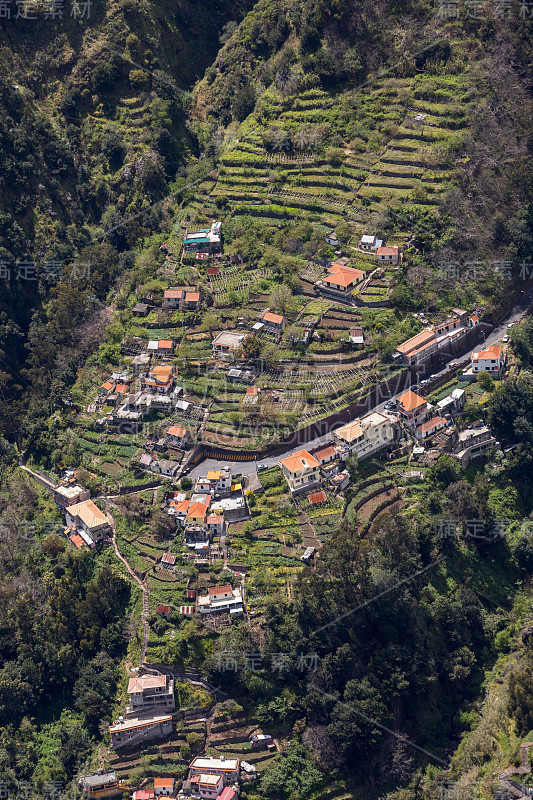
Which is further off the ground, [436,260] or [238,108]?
[238,108]

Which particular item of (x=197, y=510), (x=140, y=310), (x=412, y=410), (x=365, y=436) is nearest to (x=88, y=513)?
(x=197, y=510)

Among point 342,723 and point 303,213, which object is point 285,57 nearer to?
point 303,213

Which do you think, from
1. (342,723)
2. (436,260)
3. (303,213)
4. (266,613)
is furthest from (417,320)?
(342,723)

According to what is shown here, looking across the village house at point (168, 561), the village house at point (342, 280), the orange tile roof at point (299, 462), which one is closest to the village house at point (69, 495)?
the village house at point (168, 561)

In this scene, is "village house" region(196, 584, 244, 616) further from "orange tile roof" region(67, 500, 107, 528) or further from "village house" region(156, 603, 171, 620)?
"orange tile roof" region(67, 500, 107, 528)

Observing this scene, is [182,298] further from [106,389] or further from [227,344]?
[106,389]

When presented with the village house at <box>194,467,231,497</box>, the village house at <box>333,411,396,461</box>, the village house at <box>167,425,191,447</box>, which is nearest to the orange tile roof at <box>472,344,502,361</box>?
the village house at <box>333,411,396,461</box>
